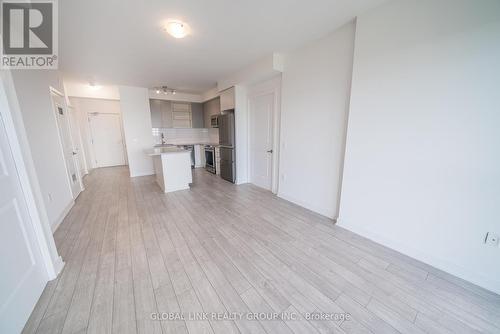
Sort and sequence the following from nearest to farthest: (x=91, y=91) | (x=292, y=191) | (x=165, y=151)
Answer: (x=292, y=191) → (x=165, y=151) → (x=91, y=91)

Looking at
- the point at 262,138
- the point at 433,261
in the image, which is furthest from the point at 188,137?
the point at 433,261

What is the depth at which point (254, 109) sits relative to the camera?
4.14 metres

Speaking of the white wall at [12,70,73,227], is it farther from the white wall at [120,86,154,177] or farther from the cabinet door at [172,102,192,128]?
the cabinet door at [172,102,192,128]

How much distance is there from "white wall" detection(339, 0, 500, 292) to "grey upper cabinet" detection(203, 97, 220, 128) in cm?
419

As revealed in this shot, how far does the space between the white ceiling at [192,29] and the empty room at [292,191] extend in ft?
0.09

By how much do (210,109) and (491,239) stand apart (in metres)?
6.28

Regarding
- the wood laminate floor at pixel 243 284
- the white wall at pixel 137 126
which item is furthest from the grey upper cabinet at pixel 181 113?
the wood laminate floor at pixel 243 284

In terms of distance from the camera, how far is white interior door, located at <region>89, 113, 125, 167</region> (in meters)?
6.24

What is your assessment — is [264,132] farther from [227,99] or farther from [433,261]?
[433,261]

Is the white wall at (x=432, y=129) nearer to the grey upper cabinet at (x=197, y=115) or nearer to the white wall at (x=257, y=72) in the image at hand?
the white wall at (x=257, y=72)

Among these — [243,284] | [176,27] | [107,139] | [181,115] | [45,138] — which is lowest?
[243,284]

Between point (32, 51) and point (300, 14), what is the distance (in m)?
3.62

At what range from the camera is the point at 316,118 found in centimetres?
280

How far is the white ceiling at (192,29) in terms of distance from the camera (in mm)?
1868
